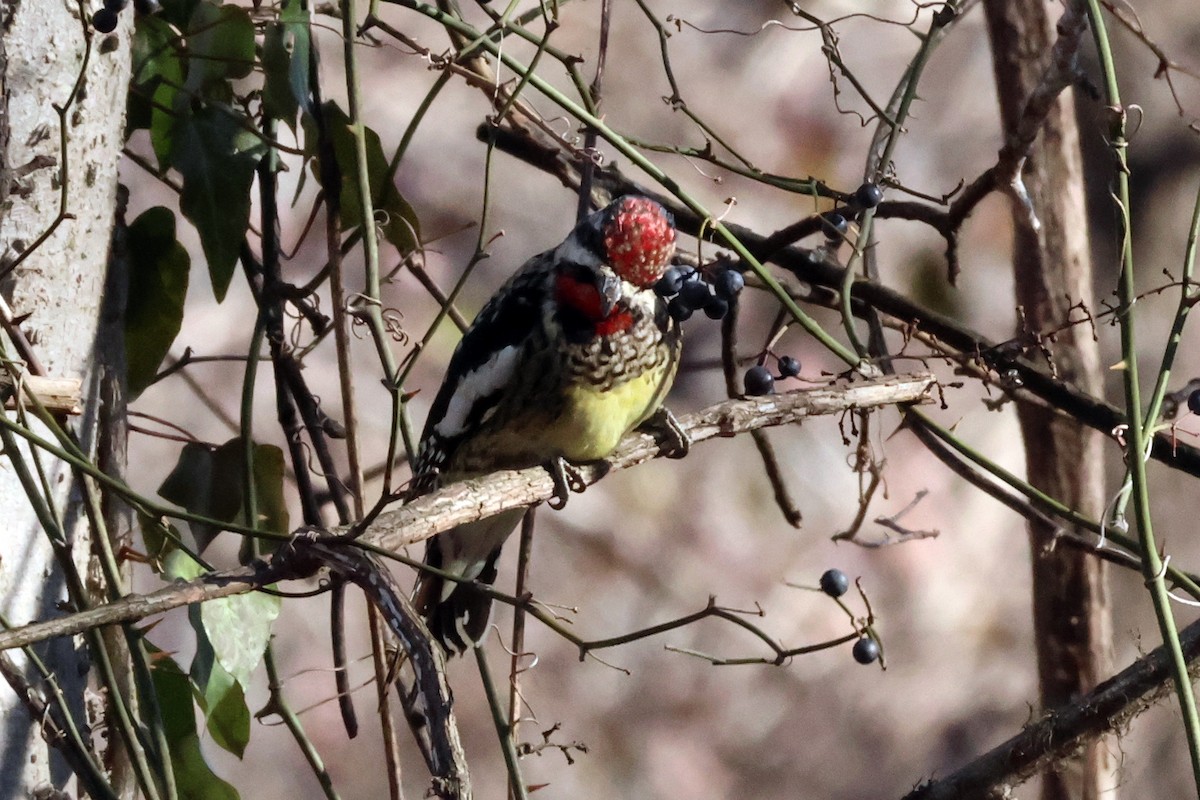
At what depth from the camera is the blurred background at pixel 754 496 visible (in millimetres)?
2867

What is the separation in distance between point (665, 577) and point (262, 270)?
1678 mm

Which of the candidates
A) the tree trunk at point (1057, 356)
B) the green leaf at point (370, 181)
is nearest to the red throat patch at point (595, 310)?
the green leaf at point (370, 181)

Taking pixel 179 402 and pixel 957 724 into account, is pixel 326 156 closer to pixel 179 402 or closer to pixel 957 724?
pixel 179 402

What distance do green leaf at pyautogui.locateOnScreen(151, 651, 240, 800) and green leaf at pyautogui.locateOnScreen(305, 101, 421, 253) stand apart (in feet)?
2.01

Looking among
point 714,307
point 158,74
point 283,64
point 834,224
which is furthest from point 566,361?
point 158,74

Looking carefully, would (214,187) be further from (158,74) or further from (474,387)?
(474,387)

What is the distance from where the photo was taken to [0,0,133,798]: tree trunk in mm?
1299

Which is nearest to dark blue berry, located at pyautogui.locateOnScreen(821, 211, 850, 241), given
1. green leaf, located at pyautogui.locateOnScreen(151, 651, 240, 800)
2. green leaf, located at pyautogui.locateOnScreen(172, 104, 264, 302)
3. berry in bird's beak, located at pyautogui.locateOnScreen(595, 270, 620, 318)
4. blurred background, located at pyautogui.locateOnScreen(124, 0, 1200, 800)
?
berry in bird's beak, located at pyautogui.locateOnScreen(595, 270, 620, 318)

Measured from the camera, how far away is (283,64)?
1.59 m

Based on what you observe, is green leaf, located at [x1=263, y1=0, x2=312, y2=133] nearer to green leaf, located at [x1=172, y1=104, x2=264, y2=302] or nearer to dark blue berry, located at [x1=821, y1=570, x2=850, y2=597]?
green leaf, located at [x1=172, y1=104, x2=264, y2=302]

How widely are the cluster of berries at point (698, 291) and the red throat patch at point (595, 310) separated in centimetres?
13

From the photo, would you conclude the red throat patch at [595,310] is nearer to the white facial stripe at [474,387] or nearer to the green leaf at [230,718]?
the white facial stripe at [474,387]

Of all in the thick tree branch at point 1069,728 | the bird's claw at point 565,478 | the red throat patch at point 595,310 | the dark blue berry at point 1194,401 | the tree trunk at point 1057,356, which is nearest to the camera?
→ the thick tree branch at point 1069,728

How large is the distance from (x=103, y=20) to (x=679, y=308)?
758 millimetres
